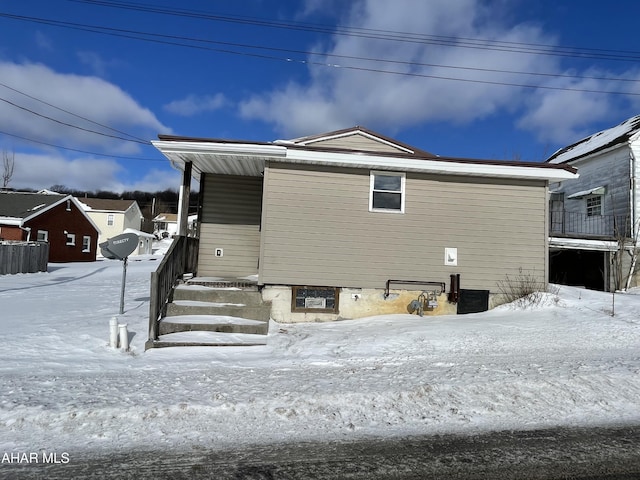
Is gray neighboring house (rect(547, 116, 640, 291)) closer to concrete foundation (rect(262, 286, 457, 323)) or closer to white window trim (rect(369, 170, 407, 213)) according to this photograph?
concrete foundation (rect(262, 286, 457, 323))

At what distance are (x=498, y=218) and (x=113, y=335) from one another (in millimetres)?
Result: 8150

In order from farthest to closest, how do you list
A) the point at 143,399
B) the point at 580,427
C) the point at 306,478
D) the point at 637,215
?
the point at 637,215, the point at 143,399, the point at 580,427, the point at 306,478

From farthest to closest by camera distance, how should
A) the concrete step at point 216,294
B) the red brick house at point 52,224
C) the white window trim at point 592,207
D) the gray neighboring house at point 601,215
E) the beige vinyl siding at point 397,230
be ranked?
the red brick house at point 52,224 < the white window trim at point 592,207 < the gray neighboring house at point 601,215 < the beige vinyl siding at point 397,230 < the concrete step at point 216,294

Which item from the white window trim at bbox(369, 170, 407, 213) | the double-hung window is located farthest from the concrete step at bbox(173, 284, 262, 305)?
the double-hung window

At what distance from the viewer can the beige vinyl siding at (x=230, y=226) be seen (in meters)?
10.4

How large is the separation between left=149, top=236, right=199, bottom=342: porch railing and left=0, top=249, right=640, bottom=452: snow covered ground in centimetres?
47

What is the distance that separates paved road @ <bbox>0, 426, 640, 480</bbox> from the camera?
10.2 ft

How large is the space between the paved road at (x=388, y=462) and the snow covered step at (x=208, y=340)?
3.22m

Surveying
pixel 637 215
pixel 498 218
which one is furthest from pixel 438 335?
pixel 637 215

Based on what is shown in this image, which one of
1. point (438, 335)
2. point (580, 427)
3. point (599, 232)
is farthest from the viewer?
point (599, 232)

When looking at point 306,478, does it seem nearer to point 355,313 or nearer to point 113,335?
point 113,335

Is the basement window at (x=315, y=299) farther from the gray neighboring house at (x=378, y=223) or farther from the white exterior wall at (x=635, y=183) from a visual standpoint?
the white exterior wall at (x=635, y=183)

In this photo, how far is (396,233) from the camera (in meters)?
9.37

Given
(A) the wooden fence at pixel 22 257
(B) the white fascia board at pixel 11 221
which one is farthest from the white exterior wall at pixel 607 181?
(B) the white fascia board at pixel 11 221
